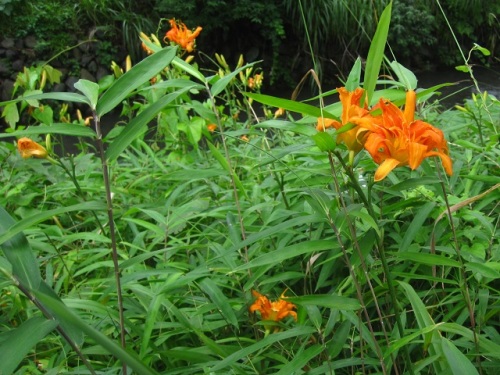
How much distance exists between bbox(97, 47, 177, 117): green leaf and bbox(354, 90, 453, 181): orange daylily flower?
0.22m

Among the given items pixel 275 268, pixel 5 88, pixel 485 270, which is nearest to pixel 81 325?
pixel 485 270

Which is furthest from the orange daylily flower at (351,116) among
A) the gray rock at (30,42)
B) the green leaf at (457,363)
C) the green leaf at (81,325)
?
the gray rock at (30,42)

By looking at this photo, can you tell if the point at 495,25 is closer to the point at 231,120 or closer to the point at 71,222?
the point at 231,120

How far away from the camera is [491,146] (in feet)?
3.65

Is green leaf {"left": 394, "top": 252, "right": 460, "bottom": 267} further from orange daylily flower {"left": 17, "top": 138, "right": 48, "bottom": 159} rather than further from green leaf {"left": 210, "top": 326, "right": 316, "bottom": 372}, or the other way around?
orange daylily flower {"left": 17, "top": 138, "right": 48, "bottom": 159}

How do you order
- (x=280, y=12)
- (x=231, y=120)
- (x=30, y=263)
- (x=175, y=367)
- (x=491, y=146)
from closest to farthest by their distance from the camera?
(x=30, y=263), (x=175, y=367), (x=491, y=146), (x=231, y=120), (x=280, y=12)

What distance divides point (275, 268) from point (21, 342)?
542 millimetres

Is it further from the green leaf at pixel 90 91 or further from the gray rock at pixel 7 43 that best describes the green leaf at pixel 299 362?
the gray rock at pixel 7 43

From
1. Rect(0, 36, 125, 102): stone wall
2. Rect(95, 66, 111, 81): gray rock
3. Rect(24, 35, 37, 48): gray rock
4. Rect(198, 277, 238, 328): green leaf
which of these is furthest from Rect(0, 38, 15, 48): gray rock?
Rect(198, 277, 238, 328): green leaf

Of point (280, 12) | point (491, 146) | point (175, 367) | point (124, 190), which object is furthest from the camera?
point (280, 12)

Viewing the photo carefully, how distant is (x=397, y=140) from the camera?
57cm

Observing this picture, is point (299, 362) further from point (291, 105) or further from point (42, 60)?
point (42, 60)

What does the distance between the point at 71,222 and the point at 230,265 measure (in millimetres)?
645

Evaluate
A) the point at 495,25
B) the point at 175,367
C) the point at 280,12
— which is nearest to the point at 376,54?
the point at 175,367
